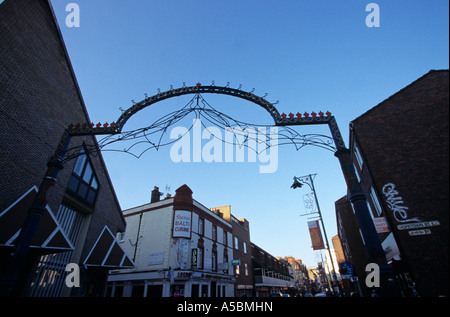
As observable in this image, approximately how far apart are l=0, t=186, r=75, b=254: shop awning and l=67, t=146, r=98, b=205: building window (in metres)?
3.00

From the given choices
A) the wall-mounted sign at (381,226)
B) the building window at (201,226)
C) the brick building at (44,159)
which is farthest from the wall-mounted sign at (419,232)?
the building window at (201,226)

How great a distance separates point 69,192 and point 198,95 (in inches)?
326

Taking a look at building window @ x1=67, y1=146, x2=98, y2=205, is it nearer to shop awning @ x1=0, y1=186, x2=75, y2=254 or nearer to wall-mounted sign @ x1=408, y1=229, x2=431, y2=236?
shop awning @ x1=0, y1=186, x2=75, y2=254

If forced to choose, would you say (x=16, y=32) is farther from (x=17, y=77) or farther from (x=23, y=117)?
(x=23, y=117)

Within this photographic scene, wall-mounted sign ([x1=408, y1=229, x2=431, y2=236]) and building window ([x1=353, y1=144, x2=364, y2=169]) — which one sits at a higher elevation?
building window ([x1=353, y1=144, x2=364, y2=169])

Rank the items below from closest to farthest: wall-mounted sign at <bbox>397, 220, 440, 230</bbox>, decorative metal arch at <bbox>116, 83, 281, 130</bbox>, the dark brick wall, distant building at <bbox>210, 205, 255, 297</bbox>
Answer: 1. decorative metal arch at <bbox>116, 83, 281, 130</bbox>
2. wall-mounted sign at <bbox>397, 220, 440, 230</bbox>
3. the dark brick wall
4. distant building at <bbox>210, 205, 255, 297</bbox>

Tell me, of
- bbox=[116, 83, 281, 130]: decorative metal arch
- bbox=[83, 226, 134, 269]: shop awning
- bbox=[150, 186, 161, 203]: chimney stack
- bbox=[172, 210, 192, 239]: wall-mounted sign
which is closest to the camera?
bbox=[116, 83, 281, 130]: decorative metal arch

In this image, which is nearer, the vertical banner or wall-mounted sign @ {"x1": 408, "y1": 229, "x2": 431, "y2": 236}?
wall-mounted sign @ {"x1": 408, "y1": 229, "x2": 431, "y2": 236}

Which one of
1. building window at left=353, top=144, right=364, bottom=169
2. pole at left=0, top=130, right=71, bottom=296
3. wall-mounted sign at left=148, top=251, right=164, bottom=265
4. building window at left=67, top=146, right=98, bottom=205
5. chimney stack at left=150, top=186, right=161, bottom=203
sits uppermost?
chimney stack at left=150, top=186, right=161, bottom=203

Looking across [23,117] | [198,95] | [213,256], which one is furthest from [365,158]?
[213,256]

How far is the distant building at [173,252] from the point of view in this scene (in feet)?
67.4

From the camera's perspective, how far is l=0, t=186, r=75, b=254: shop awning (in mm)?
6977

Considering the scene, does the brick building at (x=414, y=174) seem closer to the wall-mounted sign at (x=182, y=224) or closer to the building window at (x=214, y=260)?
the wall-mounted sign at (x=182, y=224)

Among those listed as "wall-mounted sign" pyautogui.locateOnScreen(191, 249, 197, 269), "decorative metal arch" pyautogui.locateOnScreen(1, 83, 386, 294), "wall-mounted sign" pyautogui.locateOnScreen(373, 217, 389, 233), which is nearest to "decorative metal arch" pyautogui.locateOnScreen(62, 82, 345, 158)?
Result: "decorative metal arch" pyautogui.locateOnScreen(1, 83, 386, 294)
